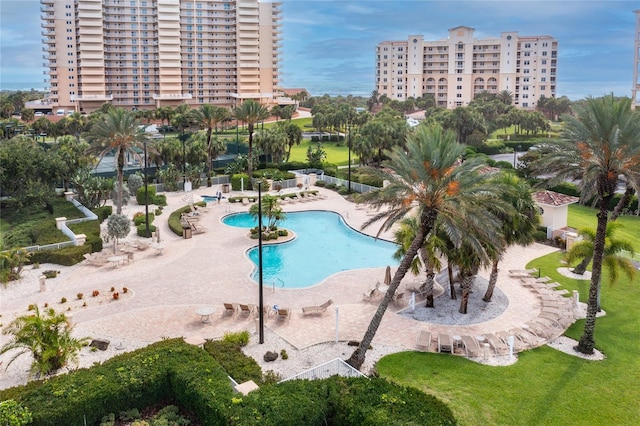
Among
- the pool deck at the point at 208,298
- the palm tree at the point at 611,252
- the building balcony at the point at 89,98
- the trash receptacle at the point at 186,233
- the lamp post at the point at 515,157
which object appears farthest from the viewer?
the building balcony at the point at 89,98

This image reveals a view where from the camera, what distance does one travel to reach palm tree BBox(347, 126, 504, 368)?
54.5ft

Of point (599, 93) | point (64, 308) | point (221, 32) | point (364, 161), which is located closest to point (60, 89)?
point (221, 32)

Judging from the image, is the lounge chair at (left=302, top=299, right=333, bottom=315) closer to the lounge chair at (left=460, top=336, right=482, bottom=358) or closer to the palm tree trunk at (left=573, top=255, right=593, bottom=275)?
the lounge chair at (left=460, top=336, right=482, bottom=358)

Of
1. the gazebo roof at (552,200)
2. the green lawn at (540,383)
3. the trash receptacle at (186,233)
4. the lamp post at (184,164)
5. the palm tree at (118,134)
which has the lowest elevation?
the green lawn at (540,383)

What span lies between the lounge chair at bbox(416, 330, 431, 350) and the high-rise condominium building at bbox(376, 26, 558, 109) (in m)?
125

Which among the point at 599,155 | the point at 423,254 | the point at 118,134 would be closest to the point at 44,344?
the point at 423,254

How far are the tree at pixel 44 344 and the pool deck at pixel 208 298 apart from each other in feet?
7.91

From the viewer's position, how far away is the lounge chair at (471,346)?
18.6 metres

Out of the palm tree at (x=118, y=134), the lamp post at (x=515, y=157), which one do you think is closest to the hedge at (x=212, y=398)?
the palm tree at (x=118, y=134)

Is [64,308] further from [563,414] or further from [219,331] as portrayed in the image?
[563,414]

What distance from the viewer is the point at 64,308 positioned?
2270 cm

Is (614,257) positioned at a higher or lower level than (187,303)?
higher

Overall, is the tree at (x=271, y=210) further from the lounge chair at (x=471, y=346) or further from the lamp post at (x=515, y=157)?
the lamp post at (x=515, y=157)

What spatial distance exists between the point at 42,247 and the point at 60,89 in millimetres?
112035
